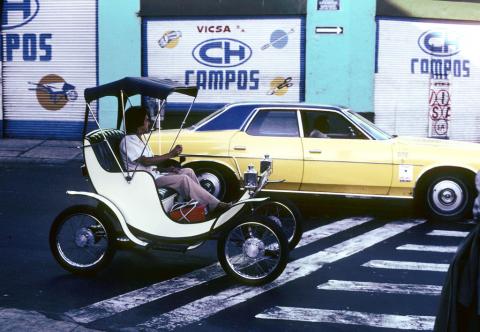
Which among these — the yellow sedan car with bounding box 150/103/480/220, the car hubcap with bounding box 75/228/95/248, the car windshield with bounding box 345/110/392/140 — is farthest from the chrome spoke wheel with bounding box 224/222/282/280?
the car windshield with bounding box 345/110/392/140

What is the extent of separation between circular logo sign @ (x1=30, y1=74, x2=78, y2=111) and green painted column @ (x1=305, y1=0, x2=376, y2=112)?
241 inches

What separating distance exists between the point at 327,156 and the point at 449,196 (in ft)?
5.60

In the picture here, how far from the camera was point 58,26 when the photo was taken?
19.3 meters

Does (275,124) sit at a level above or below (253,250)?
above

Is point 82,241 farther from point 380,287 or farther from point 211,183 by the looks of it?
point 211,183

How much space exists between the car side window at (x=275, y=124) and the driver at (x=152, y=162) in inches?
120

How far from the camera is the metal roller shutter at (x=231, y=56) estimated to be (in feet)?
59.9

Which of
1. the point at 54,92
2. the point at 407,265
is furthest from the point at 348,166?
the point at 54,92

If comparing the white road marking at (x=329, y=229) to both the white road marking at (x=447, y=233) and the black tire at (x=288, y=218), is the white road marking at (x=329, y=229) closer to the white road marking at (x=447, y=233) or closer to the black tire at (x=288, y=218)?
the black tire at (x=288, y=218)

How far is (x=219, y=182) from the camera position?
10.6 metres

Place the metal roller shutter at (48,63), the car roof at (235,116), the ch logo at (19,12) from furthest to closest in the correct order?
1. the ch logo at (19,12)
2. the metal roller shutter at (48,63)
3. the car roof at (235,116)

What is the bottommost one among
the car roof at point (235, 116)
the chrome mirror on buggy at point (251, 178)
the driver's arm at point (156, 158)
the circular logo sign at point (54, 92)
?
the chrome mirror on buggy at point (251, 178)

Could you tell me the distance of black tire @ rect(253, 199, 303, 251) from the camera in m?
8.05

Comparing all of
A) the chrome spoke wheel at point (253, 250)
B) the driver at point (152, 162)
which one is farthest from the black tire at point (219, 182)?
the chrome spoke wheel at point (253, 250)
